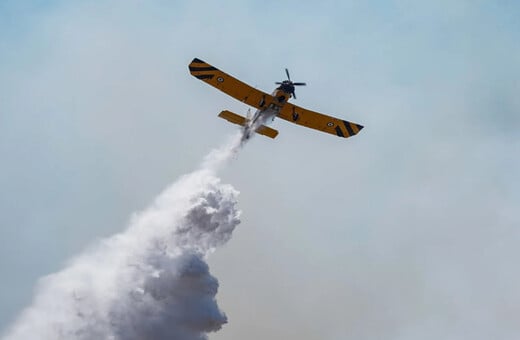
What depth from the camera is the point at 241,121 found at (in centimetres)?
7075

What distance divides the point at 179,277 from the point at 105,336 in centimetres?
666

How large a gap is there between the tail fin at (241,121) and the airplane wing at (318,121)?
1.66 meters

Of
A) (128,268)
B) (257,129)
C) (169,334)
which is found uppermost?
(257,129)

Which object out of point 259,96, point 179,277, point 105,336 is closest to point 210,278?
point 179,277

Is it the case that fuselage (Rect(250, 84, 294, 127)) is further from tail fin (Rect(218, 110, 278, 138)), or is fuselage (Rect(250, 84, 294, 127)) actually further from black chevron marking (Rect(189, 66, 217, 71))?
black chevron marking (Rect(189, 66, 217, 71))

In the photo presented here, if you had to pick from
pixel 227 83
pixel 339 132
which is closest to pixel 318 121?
pixel 339 132

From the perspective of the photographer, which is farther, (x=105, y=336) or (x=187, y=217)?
(x=187, y=217)

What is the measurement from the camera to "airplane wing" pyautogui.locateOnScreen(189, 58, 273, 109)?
70.4 m

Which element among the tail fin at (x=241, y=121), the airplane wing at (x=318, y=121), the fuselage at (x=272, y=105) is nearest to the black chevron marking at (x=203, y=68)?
the tail fin at (x=241, y=121)

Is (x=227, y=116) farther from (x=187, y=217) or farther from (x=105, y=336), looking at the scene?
(x=105, y=336)

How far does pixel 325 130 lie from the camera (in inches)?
2958

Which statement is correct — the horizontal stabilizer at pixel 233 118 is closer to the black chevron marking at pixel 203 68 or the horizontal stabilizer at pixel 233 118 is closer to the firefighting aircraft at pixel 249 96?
the firefighting aircraft at pixel 249 96

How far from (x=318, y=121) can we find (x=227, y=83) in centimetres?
795

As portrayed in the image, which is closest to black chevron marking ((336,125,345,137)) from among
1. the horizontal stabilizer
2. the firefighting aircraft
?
the firefighting aircraft
